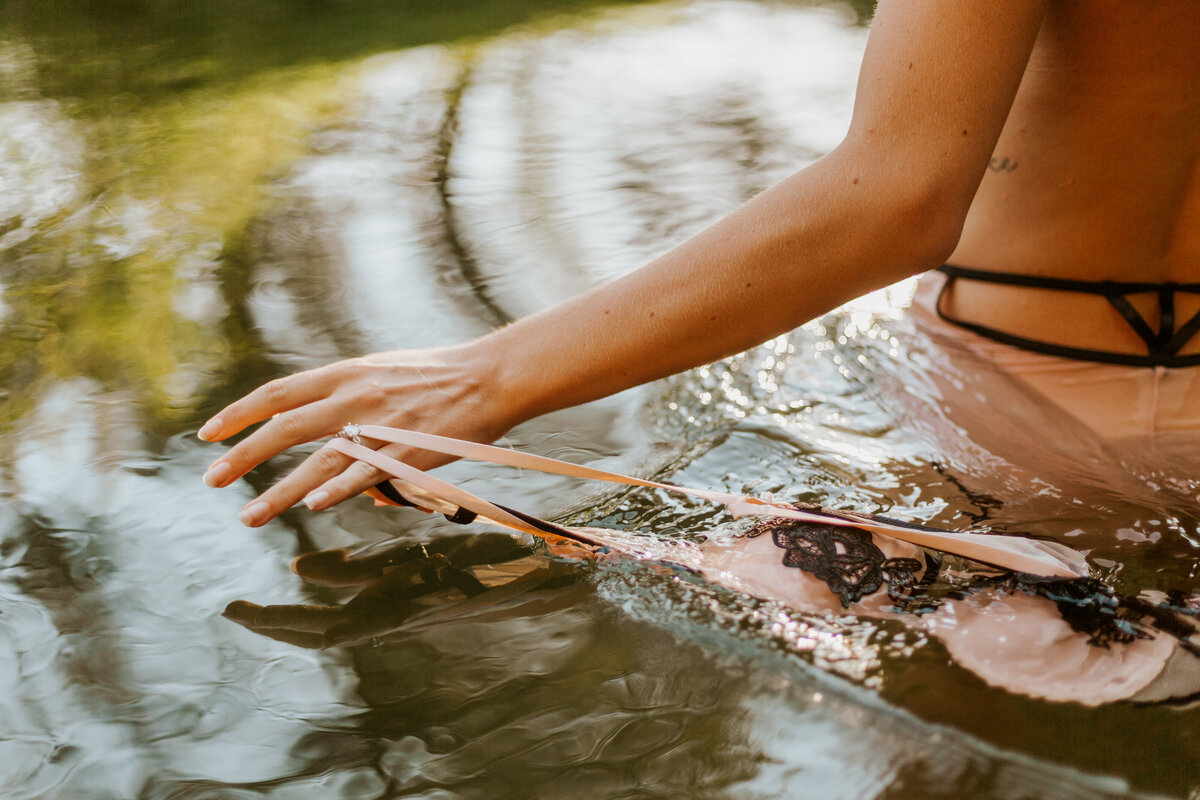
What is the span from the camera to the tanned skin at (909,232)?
103 cm

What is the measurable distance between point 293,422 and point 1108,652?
3.01 ft

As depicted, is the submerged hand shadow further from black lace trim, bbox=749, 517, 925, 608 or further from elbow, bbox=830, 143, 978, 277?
elbow, bbox=830, 143, 978, 277

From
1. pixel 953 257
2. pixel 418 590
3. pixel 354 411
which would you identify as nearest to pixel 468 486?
pixel 418 590

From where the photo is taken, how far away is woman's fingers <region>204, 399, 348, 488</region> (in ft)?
3.92

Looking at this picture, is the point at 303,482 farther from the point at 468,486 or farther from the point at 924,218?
the point at 924,218

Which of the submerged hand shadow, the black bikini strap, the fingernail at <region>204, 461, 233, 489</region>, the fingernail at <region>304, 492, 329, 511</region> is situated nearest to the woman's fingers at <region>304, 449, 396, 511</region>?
the fingernail at <region>304, 492, 329, 511</region>

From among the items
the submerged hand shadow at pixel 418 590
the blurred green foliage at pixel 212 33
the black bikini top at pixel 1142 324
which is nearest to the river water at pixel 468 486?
the submerged hand shadow at pixel 418 590

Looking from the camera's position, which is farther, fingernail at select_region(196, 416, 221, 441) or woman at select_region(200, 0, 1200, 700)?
fingernail at select_region(196, 416, 221, 441)

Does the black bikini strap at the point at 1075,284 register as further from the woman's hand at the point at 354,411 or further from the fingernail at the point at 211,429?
the fingernail at the point at 211,429

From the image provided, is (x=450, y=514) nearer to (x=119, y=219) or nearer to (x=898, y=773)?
(x=898, y=773)

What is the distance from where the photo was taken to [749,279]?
3.67 feet

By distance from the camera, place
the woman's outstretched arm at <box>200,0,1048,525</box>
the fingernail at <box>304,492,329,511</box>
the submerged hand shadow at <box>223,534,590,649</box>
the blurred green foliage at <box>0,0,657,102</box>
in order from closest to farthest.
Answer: the woman's outstretched arm at <box>200,0,1048,525</box>, the fingernail at <box>304,492,329,511</box>, the submerged hand shadow at <box>223,534,590,649</box>, the blurred green foliage at <box>0,0,657,102</box>

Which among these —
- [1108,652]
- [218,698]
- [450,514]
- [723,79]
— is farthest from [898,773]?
[723,79]

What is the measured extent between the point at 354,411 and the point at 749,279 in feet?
1.56
